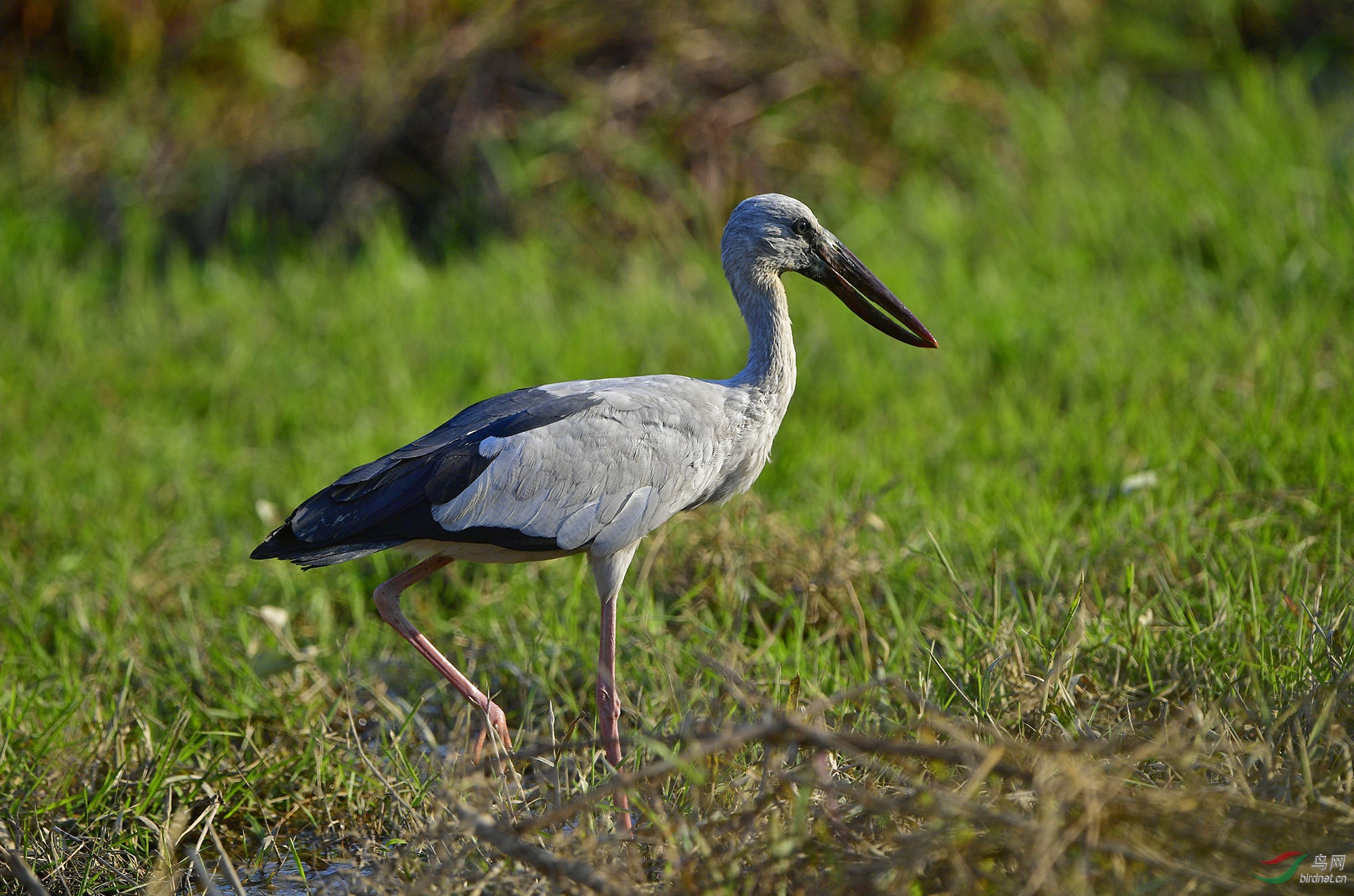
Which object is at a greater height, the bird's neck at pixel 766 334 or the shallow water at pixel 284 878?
the bird's neck at pixel 766 334

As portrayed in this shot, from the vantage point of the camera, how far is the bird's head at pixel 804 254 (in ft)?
11.4

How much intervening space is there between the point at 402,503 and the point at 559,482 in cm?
40

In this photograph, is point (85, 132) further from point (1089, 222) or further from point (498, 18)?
point (1089, 222)

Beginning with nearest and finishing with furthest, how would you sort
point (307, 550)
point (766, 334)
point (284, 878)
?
point (284, 878), point (307, 550), point (766, 334)

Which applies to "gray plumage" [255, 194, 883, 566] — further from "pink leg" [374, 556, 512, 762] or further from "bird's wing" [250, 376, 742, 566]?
"pink leg" [374, 556, 512, 762]

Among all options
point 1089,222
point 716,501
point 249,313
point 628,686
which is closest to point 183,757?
point 628,686

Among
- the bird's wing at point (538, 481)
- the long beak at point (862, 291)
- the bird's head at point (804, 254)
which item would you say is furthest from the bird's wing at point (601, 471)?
the long beak at point (862, 291)

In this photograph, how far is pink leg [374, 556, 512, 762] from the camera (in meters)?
3.14

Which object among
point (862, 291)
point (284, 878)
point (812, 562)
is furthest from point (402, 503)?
point (862, 291)

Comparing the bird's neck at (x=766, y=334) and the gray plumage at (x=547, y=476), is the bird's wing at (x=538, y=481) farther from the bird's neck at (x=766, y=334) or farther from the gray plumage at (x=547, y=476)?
the bird's neck at (x=766, y=334)

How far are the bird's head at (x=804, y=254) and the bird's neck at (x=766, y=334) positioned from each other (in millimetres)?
40

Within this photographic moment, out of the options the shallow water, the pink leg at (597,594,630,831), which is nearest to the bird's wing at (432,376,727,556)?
the pink leg at (597,594,630,831)

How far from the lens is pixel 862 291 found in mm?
3656

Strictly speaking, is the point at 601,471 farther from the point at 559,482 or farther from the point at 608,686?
the point at 608,686
